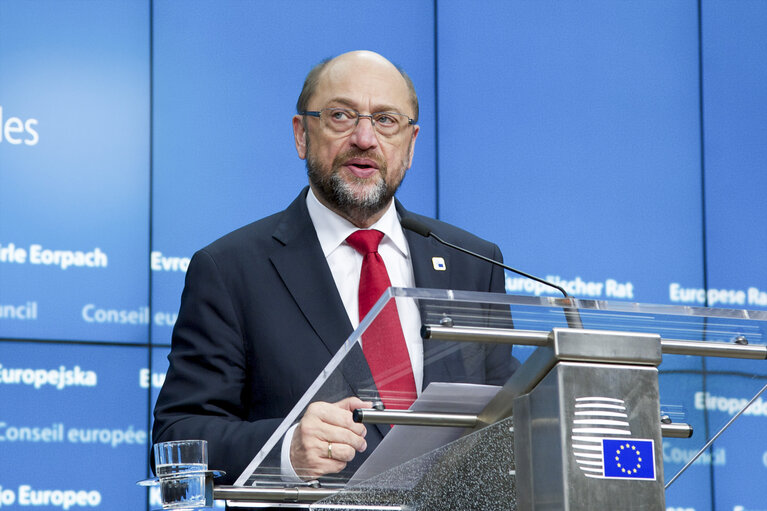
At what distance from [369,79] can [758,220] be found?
9.41ft

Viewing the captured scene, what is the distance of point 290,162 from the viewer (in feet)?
14.3

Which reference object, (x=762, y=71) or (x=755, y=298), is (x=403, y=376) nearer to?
(x=755, y=298)

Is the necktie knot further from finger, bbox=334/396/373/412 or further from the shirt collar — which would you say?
finger, bbox=334/396/373/412

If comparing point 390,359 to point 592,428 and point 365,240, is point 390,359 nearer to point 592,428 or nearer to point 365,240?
point 592,428

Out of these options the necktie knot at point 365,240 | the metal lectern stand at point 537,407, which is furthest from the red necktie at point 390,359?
the necktie knot at point 365,240

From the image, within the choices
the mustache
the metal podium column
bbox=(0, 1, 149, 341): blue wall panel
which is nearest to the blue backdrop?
bbox=(0, 1, 149, 341): blue wall panel

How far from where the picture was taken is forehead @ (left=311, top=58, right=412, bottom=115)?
2676mm

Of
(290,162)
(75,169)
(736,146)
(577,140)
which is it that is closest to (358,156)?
(290,162)

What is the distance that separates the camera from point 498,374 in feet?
4.52

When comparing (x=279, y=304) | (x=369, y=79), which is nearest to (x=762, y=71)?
(x=369, y=79)

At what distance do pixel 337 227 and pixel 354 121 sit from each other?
11.2 inches

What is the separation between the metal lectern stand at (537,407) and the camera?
49.3 inches

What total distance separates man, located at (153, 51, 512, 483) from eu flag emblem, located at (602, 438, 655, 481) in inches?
29.5

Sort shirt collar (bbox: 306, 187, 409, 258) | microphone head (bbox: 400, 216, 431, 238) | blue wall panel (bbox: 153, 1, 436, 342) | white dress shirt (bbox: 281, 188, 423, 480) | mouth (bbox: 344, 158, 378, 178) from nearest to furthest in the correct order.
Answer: microphone head (bbox: 400, 216, 431, 238)
white dress shirt (bbox: 281, 188, 423, 480)
shirt collar (bbox: 306, 187, 409, 258)
mouth (bbox: 344, 158, 378, 178)
blue wall panel (bbox: 153, 1, 436, 342)
